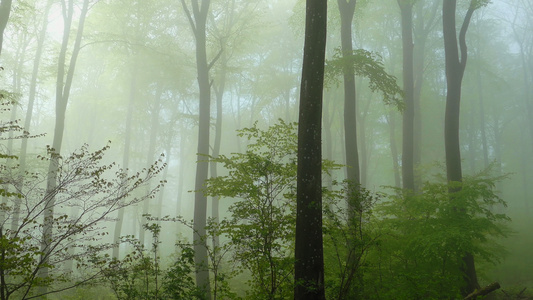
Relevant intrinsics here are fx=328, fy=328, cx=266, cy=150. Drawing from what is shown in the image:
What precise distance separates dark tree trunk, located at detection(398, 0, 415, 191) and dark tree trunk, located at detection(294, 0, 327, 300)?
660 centimetres

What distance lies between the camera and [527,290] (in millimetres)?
8523

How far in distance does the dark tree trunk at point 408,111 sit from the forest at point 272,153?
0.05m

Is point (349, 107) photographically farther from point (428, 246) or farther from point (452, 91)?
point (428, 246)

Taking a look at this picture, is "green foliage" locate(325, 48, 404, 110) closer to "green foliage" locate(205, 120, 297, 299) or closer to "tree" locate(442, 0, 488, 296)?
"tree" locate(442, 0, 488, 296)

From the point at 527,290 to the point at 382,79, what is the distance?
263 inches

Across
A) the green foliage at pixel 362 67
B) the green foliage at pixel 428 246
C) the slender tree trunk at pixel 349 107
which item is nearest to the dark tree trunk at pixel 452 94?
the green foliage at pixel 428 246

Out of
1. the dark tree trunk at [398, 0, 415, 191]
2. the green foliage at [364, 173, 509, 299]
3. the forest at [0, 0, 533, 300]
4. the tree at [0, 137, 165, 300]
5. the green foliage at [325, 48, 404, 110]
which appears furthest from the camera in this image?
the dark tree trunk at [398, 0, 415, 191]

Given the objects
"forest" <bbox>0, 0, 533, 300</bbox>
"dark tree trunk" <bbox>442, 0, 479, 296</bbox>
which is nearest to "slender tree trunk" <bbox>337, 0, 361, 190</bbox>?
"forest" <bbox>0, 0, 533, 300</bbox>

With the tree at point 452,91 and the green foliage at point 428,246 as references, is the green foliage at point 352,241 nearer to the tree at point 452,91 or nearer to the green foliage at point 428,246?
the green foliage at point 428,246

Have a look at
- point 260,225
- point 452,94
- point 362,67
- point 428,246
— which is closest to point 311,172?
point 260,225

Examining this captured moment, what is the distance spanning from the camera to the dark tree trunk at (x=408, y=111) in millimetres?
10969

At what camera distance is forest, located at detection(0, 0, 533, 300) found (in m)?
5.00

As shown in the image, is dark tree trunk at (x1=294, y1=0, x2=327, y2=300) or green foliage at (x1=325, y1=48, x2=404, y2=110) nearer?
dark tree trunk at (x1=294, y1=0, x2=327, y2=300)

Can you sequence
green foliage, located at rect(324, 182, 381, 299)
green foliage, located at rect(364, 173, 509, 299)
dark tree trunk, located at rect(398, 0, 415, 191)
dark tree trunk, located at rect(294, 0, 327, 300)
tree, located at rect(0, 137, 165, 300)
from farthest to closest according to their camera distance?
dark tree trunk, located at rect(398, 0, 415, 191)
green foliage, located at rect(364, 173, 509, 299)
green foliage, located at rect(324, 182, 381, 299)
dark tree trunk, located at rect(294, 0, 327, 300)
tree, located at rect(0, 137, 165, 300)
